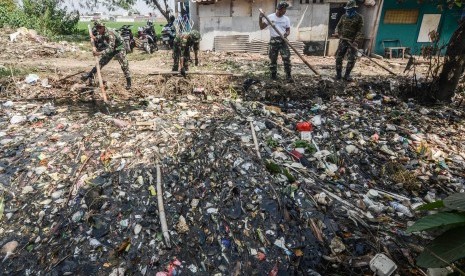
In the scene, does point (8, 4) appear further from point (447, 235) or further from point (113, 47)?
point (447, 235)

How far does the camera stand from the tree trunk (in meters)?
4.96

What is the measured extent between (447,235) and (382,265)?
89 cm

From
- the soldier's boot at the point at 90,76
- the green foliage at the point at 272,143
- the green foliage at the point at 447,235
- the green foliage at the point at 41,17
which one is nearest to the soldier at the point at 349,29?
the green foliage at the point at 272,143

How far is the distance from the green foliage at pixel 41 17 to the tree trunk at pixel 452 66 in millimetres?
14476

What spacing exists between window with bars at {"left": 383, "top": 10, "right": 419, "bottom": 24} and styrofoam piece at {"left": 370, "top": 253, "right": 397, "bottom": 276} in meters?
11.1

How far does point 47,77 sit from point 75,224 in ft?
15.8

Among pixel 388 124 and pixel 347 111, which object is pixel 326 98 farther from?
pixel 388 124

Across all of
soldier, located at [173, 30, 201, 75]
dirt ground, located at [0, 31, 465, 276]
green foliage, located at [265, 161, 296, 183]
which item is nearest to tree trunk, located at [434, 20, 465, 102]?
dirt ground, located at [0, 31, 465, 276]

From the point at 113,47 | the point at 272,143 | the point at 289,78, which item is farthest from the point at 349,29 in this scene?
the point at 113,47

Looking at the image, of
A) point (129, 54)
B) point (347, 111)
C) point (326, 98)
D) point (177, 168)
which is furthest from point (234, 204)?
point (129, 54)

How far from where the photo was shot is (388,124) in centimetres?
456

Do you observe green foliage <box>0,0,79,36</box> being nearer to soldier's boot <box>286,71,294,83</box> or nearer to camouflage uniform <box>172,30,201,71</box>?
camouflage uniform <box>172,30,201,71</box>

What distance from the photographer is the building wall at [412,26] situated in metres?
10.4

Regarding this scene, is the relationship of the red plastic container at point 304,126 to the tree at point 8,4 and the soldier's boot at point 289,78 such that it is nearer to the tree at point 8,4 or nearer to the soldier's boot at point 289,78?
the soldier's boot at point 289,78
